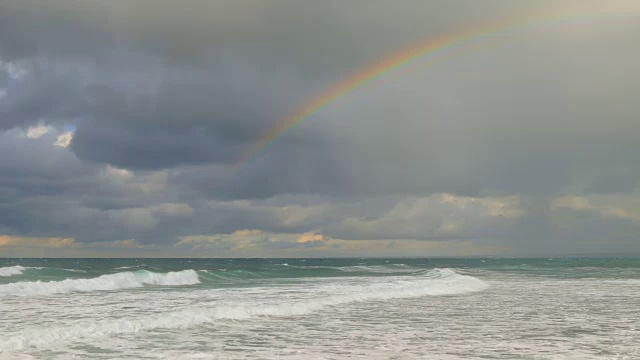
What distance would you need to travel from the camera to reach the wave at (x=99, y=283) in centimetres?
3581

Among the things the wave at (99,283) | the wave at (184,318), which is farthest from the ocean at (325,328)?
the wave at (99,283)

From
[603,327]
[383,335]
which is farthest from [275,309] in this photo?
[603,327]

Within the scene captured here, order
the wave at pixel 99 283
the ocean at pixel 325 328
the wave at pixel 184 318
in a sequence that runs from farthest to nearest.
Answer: the wave at pixel 99 283 < the wave at pixel 184 318 < the ocean at pixel 325 328

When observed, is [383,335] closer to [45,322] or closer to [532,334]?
[532,334]

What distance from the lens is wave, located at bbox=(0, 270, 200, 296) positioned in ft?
117

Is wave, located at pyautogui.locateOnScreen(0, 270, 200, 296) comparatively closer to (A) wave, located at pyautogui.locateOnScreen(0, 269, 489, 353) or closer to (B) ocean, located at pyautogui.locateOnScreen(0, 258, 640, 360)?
(B) ocean, located at pyautogui.locateOnScreen(0, 258, 640, 360)

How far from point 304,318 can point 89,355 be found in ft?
31.9

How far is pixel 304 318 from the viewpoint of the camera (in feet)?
72.7

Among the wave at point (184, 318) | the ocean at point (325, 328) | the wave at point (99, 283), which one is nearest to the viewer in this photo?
the ocean at point (325, 328)

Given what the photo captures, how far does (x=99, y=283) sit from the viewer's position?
136 feet

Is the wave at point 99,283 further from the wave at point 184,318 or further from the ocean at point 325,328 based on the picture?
the wave at point 184,318

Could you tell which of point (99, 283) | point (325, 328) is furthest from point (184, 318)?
point (99, 283)

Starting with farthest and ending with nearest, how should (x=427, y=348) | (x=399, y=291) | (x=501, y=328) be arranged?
1. (x=399, y=291)
2. (x=501, y=328)
3. (x=427, y=348)

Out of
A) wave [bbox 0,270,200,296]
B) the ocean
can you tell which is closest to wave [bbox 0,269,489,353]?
the ocean
